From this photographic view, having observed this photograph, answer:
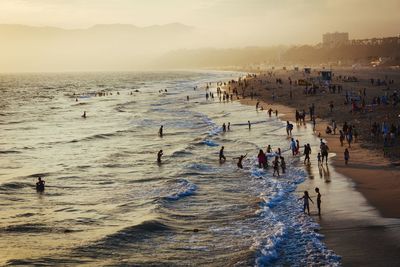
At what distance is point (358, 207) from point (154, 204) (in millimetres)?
8872

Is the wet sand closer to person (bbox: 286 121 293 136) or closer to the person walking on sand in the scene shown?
the person walking on sand

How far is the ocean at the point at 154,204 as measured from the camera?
15891mm

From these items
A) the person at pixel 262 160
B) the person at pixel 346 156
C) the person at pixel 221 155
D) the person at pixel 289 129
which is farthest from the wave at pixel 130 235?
the person at pixel 289 129

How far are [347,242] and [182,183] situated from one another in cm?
1153

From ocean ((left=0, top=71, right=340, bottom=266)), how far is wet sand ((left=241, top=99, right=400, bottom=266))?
Answer: 2.23 ft

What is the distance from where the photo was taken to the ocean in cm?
1589

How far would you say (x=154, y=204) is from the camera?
21.8 m

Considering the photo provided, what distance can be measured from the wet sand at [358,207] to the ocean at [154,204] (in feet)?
2.23

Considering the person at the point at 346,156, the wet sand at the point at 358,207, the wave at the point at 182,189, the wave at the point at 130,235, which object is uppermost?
the person at the point at 346,156

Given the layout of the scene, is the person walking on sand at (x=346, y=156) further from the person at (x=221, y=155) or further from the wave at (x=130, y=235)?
the wave at (x=130, y=235)

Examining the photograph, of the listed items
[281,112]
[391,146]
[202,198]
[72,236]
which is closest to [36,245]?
[72,236]

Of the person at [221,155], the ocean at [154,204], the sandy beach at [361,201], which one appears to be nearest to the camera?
the sandy beach at [361,201]

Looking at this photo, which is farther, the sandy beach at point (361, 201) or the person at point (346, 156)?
the person at point (346, 156)

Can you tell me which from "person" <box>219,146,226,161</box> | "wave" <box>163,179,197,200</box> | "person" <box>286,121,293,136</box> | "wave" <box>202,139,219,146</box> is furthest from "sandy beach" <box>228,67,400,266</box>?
"wave" <box>202,139,219,146</box>
